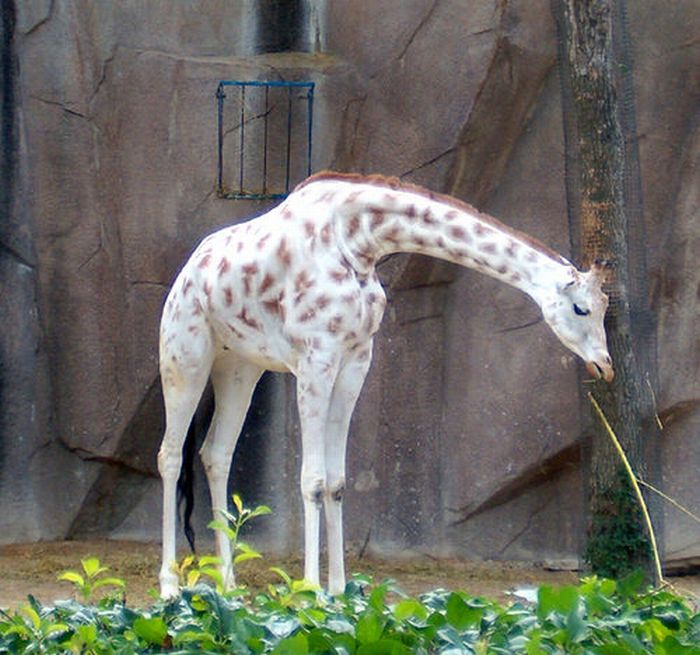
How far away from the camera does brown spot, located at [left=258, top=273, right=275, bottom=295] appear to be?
5711 mm

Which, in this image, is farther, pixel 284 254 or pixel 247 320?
pixel 247 320

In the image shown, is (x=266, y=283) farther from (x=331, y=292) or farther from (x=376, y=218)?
(x=376, y=218)

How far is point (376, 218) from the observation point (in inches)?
220

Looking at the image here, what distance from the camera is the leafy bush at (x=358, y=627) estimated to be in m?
2.67

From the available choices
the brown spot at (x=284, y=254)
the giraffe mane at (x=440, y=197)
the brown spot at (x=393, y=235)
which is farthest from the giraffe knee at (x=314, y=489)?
the giraffe mane at (x=440, y=197)

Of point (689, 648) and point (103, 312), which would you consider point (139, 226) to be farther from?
point (689, 648)

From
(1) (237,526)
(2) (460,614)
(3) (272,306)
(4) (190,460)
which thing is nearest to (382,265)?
(4) (190,460)

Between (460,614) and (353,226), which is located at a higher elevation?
(353,226)


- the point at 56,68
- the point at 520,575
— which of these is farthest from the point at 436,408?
the point at 56,68

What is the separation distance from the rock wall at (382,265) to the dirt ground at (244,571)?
4.2 inches

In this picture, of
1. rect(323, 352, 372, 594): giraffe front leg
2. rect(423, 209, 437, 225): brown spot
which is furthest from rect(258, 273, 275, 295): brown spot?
rect(423, 209, 437, 225): brown spot

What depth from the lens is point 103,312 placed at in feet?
23.8

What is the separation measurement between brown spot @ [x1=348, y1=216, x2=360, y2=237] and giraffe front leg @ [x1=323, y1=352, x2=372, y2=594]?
404 millimetres

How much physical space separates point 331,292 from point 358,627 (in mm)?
2876
